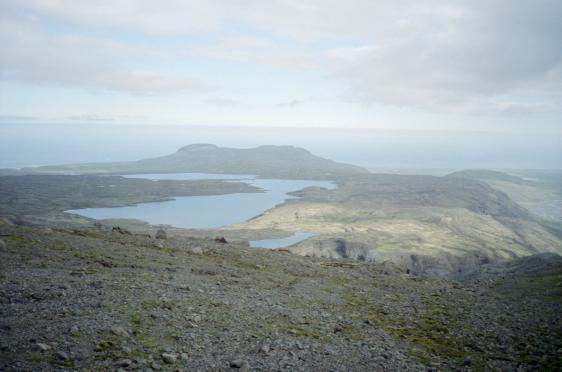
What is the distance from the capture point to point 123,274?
2152 cm

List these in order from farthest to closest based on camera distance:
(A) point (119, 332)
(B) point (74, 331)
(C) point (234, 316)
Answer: (C) point (234, 316)
(A) point (119, 332)
(B) point (74, 331)

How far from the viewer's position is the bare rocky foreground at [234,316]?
12992 millimetres

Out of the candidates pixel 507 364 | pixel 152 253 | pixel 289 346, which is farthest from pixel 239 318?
pixel 152 253

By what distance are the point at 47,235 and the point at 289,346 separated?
71.9 ft

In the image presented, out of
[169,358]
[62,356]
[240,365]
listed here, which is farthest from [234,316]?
[62,356]

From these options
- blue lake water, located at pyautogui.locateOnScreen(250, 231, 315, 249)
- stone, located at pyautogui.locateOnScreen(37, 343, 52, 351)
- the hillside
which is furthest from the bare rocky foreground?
blue lake water, located at pyautogui.locateOnScreen(250, 231, 315, 249)

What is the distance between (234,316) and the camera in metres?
17.3

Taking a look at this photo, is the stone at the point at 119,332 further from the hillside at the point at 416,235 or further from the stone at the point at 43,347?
the hillside at the point at 416,235

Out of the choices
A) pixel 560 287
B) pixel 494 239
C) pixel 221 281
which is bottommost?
pixel 494 239

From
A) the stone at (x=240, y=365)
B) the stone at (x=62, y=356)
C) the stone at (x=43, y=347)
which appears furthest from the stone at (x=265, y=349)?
the stone at (x=43, y=347)

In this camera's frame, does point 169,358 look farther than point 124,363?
Yes

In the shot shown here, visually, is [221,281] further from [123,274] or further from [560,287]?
[560,287]

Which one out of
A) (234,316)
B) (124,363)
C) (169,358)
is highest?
(124,363)

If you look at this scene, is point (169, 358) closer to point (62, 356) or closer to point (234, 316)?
point (62, 356)
